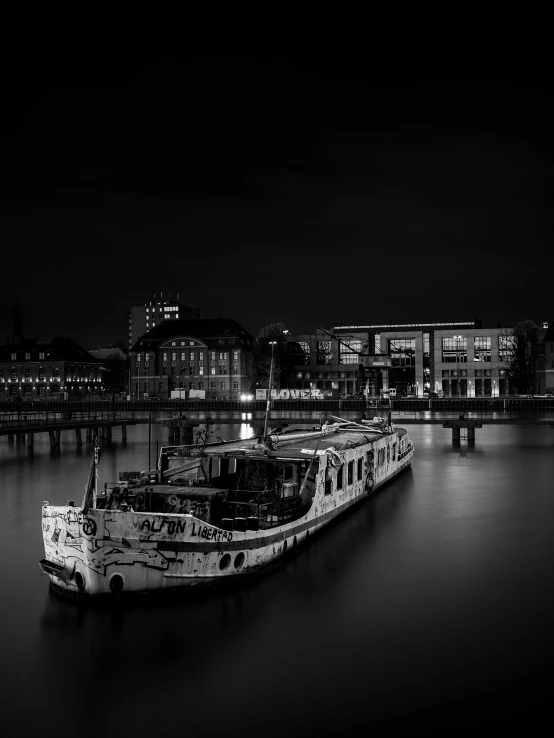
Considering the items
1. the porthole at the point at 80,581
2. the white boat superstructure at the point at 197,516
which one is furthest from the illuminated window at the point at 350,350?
the porthole at the point at 80,581

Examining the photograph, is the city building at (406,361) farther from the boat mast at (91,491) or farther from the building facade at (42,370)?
the boat mast at (91,491)

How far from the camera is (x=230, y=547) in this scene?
16.2m

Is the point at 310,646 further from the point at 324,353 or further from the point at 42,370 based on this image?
the point at 42,370

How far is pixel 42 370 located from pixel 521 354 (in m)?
108

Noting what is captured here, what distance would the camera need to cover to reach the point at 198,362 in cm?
14162

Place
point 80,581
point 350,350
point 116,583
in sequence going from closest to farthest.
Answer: point 116,583 → point 80,581 → point 350,350

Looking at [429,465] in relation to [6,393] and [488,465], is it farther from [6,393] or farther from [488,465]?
[6,393]

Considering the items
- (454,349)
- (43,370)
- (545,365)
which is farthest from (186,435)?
(43,370)

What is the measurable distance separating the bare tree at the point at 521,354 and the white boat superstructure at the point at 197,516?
101 m

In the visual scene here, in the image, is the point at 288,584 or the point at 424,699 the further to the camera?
the point at 288,584

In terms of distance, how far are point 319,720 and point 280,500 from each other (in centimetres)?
877

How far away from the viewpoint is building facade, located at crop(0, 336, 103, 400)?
150m

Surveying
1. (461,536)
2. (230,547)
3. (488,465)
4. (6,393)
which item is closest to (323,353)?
(6,393)

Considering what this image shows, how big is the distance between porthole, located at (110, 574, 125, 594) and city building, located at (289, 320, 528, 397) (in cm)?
11023
